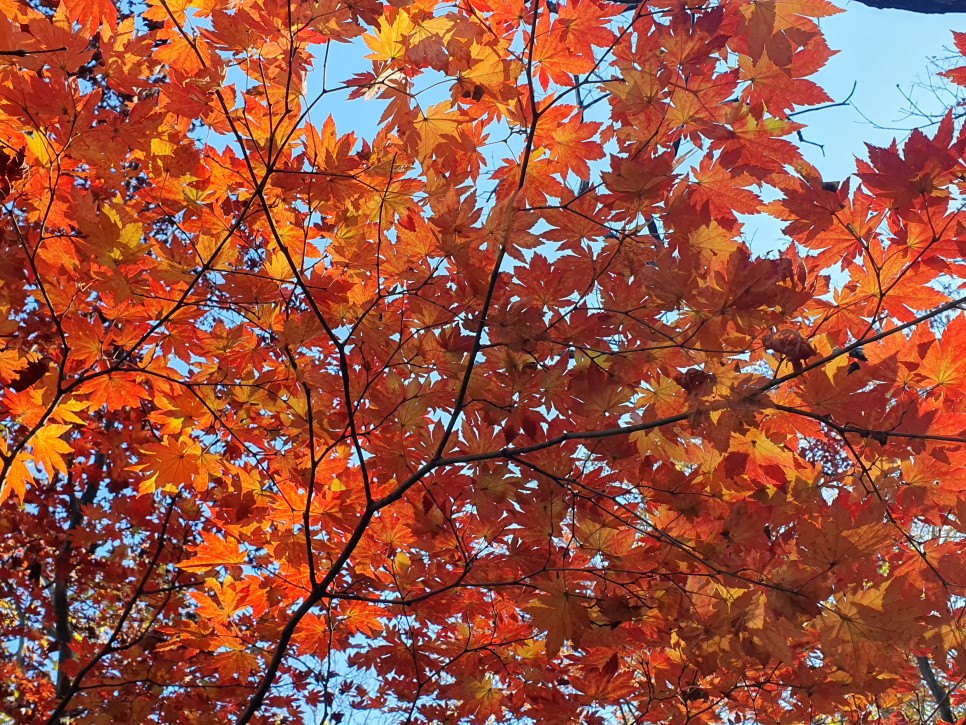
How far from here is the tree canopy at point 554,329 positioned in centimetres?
191

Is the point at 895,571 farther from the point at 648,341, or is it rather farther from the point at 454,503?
the point at 454,503

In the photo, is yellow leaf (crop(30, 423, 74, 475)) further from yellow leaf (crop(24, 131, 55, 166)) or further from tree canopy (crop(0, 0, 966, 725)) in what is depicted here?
yellow leaf (crop(24, 131, 55, 166))

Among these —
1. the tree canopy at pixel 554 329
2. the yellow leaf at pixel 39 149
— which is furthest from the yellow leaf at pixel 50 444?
the yellow leaf at pixel 39 149

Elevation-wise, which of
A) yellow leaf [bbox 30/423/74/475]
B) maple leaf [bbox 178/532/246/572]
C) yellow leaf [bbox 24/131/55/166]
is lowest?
maple leaf [bbox 178/532/246/572]

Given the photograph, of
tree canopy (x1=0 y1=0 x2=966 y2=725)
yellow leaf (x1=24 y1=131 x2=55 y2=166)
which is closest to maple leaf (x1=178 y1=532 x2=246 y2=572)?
tree canopy (x1=0 y1=0 x2=966 y2=725)

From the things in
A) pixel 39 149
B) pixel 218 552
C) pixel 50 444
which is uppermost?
pixel 39 149

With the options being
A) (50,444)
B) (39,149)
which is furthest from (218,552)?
(39,149)

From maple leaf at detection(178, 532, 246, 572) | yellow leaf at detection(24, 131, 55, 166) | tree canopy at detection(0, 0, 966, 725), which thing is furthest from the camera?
maple leaf at detection(178, 532, 246, 572)

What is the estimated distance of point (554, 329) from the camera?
2193mm

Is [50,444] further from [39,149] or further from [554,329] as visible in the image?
[554,329]

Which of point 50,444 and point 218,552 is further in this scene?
point 218,552

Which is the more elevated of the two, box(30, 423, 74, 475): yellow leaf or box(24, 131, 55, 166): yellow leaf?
box(24, 131, 55, 166): yellow leaf

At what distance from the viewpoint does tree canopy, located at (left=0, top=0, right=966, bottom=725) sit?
1.91 meters

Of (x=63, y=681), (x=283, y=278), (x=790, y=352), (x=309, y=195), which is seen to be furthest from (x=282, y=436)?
(x=63, y=681)
